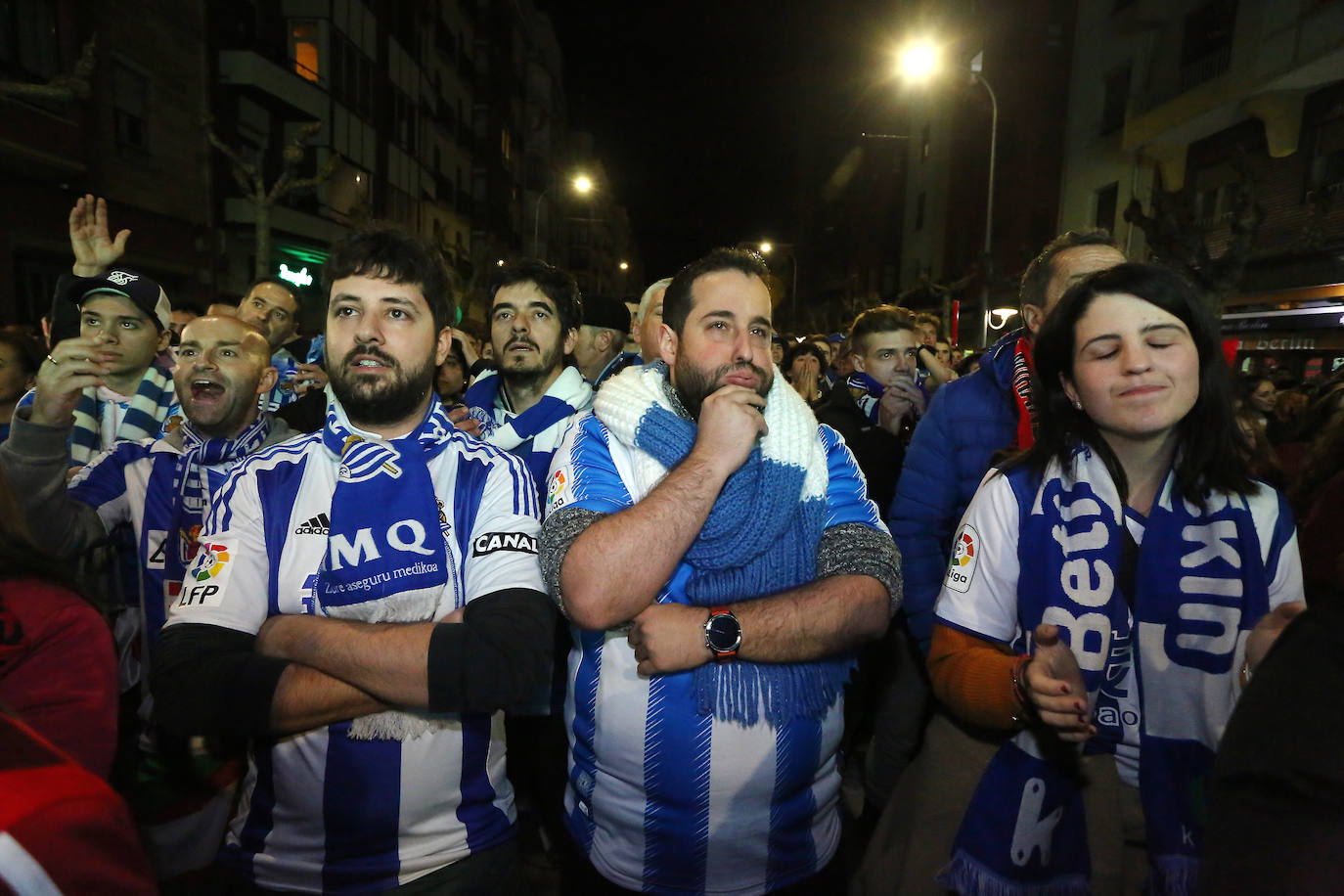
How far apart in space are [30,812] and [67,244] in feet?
56.1

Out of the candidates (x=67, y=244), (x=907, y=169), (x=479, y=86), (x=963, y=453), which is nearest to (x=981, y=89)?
(x=907, y=169)

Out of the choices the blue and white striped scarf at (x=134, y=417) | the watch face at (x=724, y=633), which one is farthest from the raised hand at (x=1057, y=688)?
the blue and white striped scarf at (x=134, y=417)

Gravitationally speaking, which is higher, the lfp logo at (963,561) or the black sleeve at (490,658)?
the lfp logo at (963,561)

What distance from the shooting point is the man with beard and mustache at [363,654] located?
177cm

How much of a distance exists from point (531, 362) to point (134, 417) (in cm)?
197

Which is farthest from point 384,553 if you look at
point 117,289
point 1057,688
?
point 117,289

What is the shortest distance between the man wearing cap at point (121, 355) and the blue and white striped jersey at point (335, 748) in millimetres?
2135

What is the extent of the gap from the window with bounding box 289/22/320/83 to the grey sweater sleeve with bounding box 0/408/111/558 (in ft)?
77.4

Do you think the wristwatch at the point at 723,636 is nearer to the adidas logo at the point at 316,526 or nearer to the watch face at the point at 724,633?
the watch face at the point at 724,633

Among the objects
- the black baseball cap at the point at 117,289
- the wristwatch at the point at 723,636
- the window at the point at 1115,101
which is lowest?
the wristwatch at the point at 723,636

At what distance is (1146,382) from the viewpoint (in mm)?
2057

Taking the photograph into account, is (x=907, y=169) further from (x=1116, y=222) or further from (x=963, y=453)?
(x=963, y=453)

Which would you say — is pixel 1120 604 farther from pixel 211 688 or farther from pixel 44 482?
pixel 44 482

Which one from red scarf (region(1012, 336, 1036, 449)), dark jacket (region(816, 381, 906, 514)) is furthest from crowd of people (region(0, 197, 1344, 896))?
dark jacket (region(816, 381, 906, 514))
